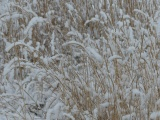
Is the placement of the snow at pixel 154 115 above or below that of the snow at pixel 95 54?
below

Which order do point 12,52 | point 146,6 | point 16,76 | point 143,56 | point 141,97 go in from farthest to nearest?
point 146,6, point 12,52, point 16,76, point 143,56, point 141,97

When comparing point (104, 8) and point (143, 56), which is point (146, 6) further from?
point (143, 56)

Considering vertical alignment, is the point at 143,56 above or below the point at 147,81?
above

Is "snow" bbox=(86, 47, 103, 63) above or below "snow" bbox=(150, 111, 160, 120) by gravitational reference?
above

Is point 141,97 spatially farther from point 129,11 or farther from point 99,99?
point 129,11

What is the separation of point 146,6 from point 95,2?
0.60 m

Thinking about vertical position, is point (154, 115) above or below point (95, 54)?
below

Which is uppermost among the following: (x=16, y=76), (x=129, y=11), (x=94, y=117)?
(x=129, y=11)

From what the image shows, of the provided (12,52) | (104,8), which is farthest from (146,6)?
(12,52)

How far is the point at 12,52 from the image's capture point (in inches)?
128

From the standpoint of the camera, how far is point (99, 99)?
81.0 inches

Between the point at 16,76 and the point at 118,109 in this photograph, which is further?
the point at 16,76

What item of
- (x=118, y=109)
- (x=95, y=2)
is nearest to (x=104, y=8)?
(x=95, y=2)

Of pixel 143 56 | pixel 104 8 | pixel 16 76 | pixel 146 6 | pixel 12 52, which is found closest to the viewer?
pixel 143 56
